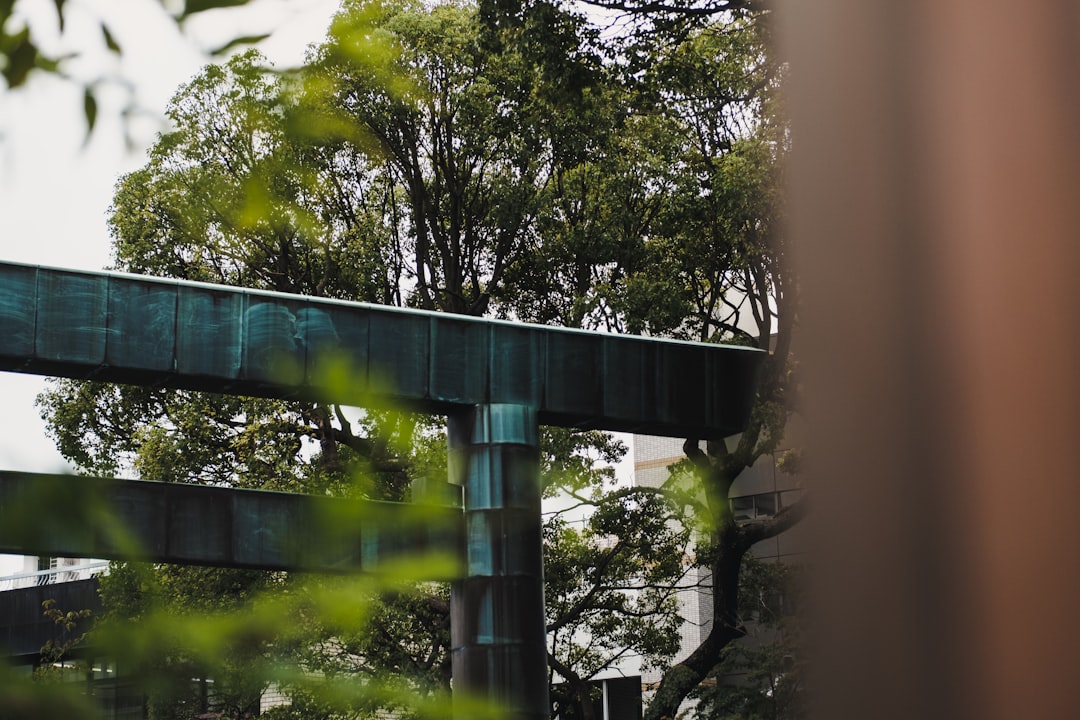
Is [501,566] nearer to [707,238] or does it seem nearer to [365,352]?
[365,352]

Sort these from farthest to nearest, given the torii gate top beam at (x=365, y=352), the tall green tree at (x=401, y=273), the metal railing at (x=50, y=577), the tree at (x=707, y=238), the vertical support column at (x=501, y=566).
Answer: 1. the metal railing at (x=50, y=577)
2. the tall green tree at (x=401, y=273)
3. the tree at (x=707, y=238)
4. the vertical support column at (x=501, y=566)
5. the torii gate top beam at (x=365, y=352)

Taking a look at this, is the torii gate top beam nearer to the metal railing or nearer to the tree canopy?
the tree canopy

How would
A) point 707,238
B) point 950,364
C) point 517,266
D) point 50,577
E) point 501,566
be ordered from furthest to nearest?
1. point 50,577
2. point 517,266
3. point 707,238
4. point 501,566
5. point 950,364

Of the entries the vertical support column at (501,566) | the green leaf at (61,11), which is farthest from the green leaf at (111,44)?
the vertical support column at (501,566)

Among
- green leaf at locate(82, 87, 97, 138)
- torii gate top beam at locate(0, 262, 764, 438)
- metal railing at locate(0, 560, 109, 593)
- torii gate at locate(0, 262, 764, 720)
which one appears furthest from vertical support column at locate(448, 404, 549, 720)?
metal railing at locate(0, 560, 109, 593)

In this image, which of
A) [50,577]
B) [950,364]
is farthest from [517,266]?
[950,364]

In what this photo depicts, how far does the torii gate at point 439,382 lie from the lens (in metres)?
6.35

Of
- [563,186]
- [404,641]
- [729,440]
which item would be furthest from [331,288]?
[729,440]

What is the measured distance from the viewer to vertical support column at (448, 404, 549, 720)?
22.5 feet

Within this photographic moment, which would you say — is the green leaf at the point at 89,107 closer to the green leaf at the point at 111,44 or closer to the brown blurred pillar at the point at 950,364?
the green leaf at the point at 111,44

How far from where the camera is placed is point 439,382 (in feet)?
23.2

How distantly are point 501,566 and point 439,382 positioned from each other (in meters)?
1.12

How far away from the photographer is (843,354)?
6.02 feet

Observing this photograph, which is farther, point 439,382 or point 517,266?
point 517,266
